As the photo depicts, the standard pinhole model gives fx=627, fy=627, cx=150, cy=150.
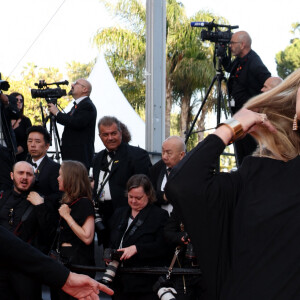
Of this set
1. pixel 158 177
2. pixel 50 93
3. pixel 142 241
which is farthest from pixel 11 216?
pixel 50 93

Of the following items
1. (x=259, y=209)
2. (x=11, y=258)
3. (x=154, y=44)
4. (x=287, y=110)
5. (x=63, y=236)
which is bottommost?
(x=63, y=236)

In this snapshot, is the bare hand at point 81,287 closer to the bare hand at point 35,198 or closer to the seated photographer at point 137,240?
the seated photographer at point 137,240

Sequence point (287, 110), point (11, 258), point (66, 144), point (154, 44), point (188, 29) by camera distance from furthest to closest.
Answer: point (188, 29) < point (154, 44) < point (66, 144) < point (11, 258) < point (287, 110)

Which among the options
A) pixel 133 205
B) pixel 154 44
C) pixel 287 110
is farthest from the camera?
pixel 154 44

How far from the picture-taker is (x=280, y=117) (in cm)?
187

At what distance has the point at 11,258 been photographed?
8.05 feet

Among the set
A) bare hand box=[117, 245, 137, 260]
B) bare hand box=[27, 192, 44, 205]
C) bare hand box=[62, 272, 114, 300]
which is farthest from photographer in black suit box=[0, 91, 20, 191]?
bare hand box=[62, 272, 114, 300]

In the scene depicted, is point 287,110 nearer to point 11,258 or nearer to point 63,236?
point 11,258

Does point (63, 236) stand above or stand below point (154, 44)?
below

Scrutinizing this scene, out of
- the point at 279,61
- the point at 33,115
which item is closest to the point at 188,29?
the point at 279,61

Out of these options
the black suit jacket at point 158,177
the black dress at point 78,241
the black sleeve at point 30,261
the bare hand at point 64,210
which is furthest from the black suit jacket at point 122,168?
the black sleeve at point 30,261

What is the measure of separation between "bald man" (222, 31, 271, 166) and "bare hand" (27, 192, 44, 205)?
1935 millimetres

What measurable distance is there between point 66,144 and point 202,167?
4.98 m

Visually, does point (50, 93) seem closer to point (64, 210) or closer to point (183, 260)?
point (64, 210)
